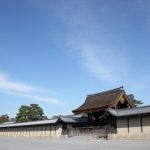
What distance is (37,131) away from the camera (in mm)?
54500

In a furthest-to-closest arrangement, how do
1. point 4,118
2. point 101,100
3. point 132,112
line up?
point 4,118
point 101,100
point 132,112

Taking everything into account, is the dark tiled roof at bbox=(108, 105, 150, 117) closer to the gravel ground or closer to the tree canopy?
the gravel ground

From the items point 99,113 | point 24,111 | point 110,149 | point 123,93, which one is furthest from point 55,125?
point 24,111

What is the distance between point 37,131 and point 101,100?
16.5 metres

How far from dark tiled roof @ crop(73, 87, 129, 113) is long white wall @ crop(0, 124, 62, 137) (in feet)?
16.4

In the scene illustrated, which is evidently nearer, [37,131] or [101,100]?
[101,100]

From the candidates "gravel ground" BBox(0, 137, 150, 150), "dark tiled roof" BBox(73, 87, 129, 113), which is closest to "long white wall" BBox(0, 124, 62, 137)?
"dark tiled roof" BBox(73, 87, 129, 113)

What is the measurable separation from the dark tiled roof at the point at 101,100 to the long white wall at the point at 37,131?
499 cm

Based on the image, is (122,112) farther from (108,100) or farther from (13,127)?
(13,127)

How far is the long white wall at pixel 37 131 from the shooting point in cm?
4750

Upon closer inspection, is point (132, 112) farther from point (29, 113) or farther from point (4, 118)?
point (4, 118)

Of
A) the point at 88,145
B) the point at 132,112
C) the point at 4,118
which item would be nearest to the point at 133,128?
the point at 132,112

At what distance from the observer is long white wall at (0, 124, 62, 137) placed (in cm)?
4750

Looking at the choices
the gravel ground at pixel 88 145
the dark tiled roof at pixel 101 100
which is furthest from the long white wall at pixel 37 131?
the gravel ground at pixel 88 145
